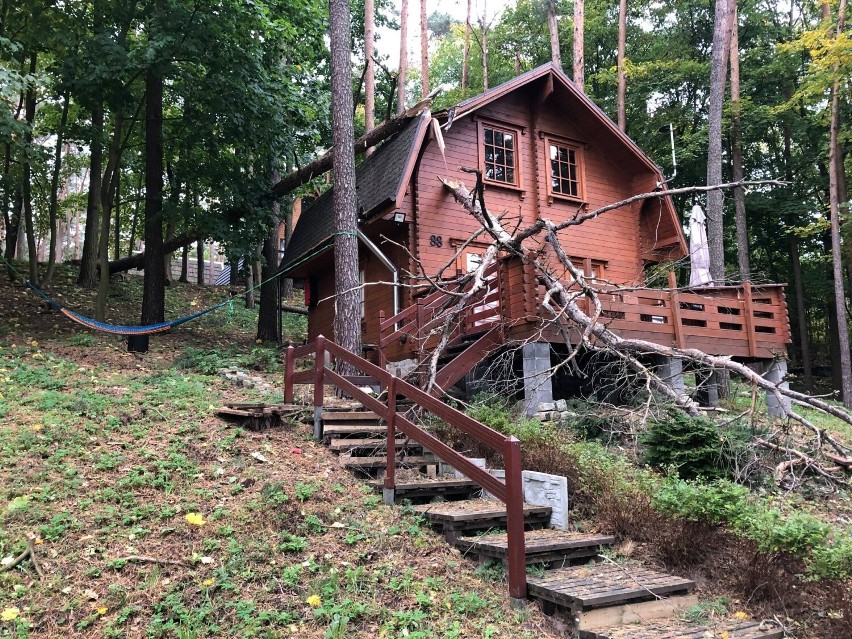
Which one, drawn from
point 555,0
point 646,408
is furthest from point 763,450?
point 555,0

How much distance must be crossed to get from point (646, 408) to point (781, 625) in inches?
101

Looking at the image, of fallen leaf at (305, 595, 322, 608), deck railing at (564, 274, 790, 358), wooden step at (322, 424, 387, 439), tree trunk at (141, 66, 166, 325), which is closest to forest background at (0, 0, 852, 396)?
tree trunk at (141, 66, 166, 325)

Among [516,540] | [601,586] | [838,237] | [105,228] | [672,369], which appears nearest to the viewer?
[601,586]

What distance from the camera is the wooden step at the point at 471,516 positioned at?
17.1 feet

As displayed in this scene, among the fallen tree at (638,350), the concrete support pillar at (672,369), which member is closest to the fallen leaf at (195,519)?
the fallen tree at (638,350)

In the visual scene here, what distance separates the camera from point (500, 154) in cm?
1379

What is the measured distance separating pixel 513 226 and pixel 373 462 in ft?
27.2

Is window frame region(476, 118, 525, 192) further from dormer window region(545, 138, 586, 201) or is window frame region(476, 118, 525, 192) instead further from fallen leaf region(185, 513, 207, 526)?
fallen leaf region(185, 513, 207, 526)

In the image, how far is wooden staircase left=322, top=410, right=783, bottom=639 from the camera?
13.1 feet

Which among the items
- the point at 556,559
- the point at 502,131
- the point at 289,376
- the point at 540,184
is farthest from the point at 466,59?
the point at 556,559

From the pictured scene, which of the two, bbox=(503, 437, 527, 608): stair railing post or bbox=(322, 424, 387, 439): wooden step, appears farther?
bbox=(322, 424, 387, 439): wooden step

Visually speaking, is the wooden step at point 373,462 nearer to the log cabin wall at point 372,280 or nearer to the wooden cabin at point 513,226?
the wooden cabin at point 513,226

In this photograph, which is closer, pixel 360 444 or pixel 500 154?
pixel 360 444

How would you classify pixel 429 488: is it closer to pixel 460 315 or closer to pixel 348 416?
pixel 348 416
